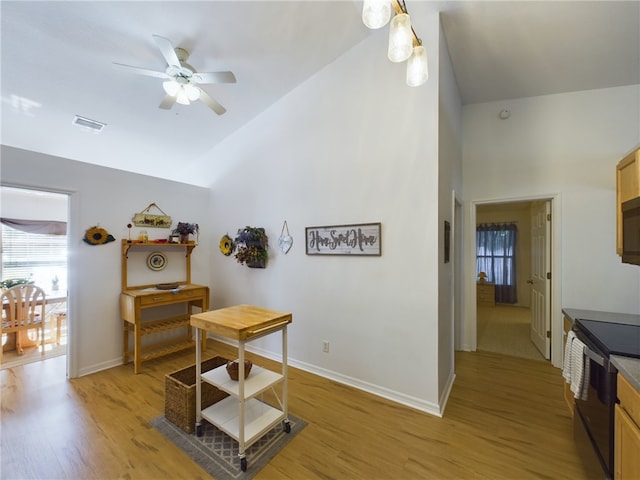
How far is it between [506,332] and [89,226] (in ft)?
19.8

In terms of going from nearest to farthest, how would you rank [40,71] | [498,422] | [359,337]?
[498,422] → [40,71] → [359,337]

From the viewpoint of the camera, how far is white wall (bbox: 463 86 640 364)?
283 centimetres

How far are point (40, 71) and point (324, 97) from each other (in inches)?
106

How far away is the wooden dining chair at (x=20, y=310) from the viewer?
3.40 metres

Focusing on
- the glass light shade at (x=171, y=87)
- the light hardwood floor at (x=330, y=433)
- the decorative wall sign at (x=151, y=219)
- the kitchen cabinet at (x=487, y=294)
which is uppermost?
the glass light shade at (x=171, y=87)

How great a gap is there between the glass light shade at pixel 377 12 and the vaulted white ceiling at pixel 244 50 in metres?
1.45

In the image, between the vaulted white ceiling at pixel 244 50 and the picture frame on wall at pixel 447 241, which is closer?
the vaulted white ceiling at pixel 244 50

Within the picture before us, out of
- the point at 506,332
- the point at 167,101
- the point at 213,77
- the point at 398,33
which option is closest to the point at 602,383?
the point at 398,33

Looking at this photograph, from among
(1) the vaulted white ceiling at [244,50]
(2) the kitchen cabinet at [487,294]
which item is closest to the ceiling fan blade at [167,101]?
(1) the vaulted white ceiling at [244,50]

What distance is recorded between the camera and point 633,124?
2801mm

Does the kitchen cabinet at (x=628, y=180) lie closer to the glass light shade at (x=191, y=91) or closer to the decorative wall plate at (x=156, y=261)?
the glass light shade at (x=191, y=91)

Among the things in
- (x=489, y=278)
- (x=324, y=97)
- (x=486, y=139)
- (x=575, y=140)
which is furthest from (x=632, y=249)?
(x=489, y=278)

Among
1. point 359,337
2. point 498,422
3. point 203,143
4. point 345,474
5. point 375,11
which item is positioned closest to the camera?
point 375,11

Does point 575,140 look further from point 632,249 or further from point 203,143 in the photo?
point 203,143
